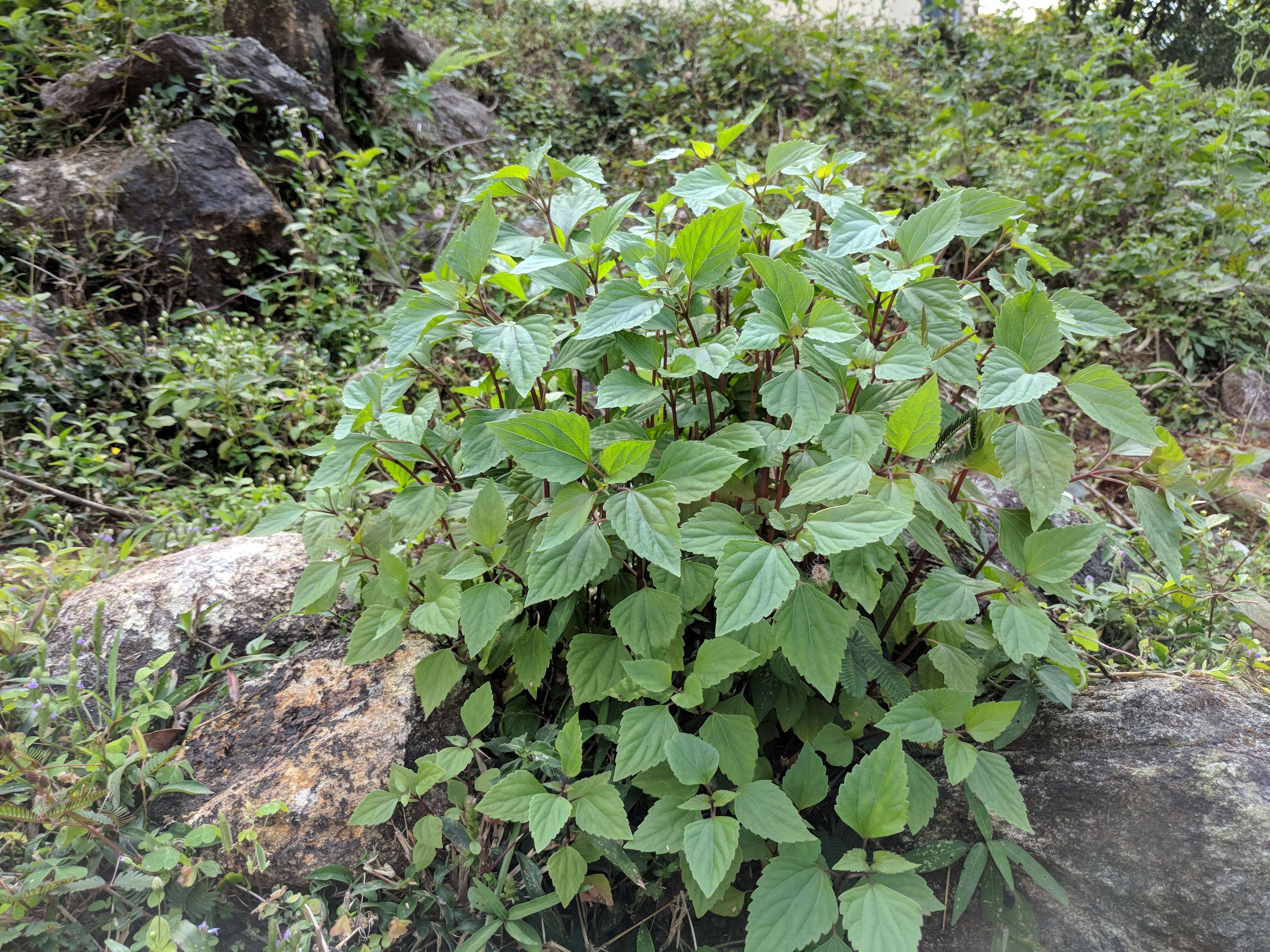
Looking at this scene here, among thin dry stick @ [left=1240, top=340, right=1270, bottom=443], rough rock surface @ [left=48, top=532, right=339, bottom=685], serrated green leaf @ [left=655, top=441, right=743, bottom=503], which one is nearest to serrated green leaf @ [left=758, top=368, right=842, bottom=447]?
serrated green leaf @ [left=655, top=441, right=743, bottom=503]

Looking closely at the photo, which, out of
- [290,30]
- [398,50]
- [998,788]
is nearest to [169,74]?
[290,30]

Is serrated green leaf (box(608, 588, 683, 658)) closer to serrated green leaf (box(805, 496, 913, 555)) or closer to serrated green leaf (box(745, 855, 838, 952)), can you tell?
serrated green leaf (box(805, 496, 913, 555))

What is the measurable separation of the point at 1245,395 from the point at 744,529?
410 cm

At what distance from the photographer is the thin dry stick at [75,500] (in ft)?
8.46

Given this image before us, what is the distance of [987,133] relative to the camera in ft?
18.1

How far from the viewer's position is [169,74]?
14.0ft

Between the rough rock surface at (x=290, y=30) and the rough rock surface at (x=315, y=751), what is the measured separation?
478 centimetres

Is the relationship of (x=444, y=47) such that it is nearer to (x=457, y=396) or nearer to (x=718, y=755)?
(x=457, y=396)

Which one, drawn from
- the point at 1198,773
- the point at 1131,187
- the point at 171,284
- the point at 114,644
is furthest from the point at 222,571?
the point at 1131,187

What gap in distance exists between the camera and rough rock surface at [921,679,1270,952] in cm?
122

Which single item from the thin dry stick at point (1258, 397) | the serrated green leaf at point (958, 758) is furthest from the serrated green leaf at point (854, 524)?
the thin dry stick at point (1258, 397)

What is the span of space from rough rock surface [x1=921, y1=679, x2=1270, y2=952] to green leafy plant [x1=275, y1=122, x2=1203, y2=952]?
0.10 metres

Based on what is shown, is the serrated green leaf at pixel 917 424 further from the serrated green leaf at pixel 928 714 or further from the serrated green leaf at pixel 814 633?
the serrated green leaf at pixel 928 714

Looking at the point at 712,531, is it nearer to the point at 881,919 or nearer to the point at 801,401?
the point at 801,401
